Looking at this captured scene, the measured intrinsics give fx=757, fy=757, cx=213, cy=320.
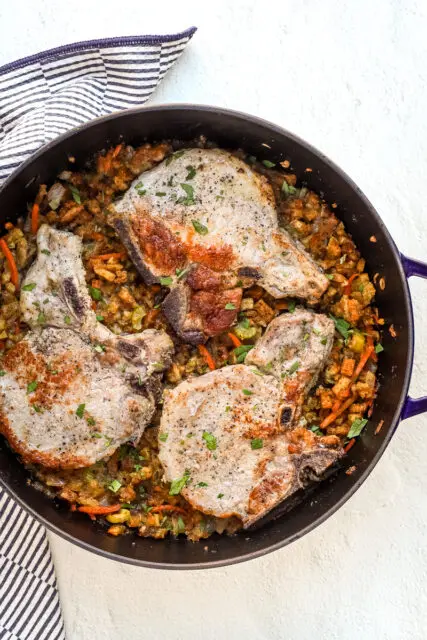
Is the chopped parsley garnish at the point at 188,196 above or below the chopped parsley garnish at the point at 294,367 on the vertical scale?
above

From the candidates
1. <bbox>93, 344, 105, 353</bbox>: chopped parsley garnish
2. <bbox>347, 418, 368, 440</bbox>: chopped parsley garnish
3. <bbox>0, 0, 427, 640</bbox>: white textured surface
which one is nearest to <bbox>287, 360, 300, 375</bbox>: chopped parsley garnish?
<bbox>347, 418, 368, 440</bbox>: chopped parsley garnish

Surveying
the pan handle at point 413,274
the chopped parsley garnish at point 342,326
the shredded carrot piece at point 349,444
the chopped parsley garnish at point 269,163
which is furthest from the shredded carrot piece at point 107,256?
the shredded carrot piece at point 349,444

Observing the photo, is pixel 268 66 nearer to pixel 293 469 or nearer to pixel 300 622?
pixel 293 469

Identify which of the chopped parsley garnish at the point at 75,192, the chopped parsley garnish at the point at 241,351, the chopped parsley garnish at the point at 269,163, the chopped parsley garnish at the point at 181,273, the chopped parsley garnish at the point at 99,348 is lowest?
the chopped parsley garnish at the point at 241,351

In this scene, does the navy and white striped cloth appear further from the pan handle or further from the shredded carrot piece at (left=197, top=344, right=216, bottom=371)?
the pan handle

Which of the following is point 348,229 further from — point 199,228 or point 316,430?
point 316,430

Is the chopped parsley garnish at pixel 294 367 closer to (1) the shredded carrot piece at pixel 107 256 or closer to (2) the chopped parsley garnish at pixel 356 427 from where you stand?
(2) the chopped parsley garnish at pixel 356 427

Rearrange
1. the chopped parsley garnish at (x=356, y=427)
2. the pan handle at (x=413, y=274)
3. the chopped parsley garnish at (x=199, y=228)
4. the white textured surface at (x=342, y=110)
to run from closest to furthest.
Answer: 1. the pan handle at (x=413, y=274)
2. the chopped parsley garnish at (x=199, y=228)
3. the chopped parsley garnish at (x=356, y=427)
4. the white textured surface at (x=342, y=110)

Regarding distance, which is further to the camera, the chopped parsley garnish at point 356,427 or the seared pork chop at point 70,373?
the chopped parsley garnish at point 356,427
